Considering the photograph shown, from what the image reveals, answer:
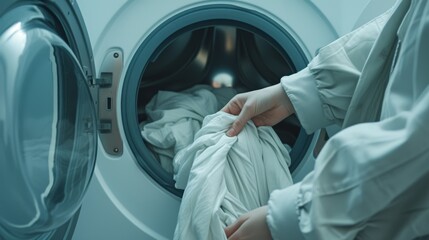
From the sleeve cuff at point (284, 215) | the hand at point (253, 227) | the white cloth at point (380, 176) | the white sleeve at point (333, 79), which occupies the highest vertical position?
the white sleeve at point (333, 79)

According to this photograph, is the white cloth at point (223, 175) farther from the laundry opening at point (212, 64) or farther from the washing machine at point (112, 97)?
the laundry opening at point (212, 64)

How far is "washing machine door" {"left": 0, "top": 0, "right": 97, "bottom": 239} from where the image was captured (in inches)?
22.3

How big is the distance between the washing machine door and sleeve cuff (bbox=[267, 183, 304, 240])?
342 mm

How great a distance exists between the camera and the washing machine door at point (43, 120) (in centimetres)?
57

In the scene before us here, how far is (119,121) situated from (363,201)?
1.88 ft

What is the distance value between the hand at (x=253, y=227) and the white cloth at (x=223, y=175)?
3 centimetres

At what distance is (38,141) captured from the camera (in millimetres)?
682

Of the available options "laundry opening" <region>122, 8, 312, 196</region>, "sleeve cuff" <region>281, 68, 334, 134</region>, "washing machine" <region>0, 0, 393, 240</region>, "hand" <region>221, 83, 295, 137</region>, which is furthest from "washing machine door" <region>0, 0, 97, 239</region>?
"sleeve cuff" <region>281, 68, 334, 134</region>

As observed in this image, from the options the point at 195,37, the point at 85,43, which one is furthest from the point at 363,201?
the point at 195,37

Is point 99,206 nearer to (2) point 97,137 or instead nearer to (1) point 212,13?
(2) point 97,137

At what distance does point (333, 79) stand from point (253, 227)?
31 cm

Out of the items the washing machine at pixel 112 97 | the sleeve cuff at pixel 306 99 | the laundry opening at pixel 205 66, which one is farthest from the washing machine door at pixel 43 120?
the sleeve cuff at pixel 306 99

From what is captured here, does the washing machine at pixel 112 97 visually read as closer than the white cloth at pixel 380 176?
No

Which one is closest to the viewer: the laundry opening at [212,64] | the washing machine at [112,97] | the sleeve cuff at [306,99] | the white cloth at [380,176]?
the white cloth at [380,176]
